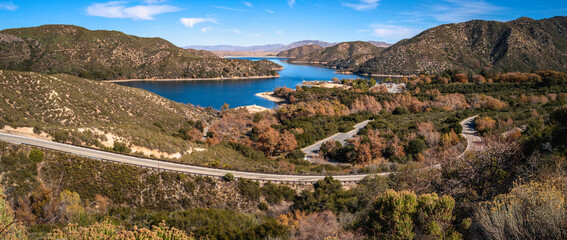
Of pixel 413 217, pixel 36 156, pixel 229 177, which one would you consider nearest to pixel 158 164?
pixel 229 177

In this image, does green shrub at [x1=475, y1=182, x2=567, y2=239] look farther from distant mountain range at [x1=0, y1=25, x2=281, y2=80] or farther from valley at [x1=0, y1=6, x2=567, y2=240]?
distant mountain range at [x1=0, y1=25, x2=281, y2=80]

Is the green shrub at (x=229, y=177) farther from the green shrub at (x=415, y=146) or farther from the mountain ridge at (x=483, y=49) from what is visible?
the mountain ridge at (x=483, y=49)

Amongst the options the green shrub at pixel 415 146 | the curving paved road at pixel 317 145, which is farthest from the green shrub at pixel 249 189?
the green shrub at pixel 415 146

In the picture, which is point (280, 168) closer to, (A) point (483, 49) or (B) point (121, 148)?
(B) point (121, 148)

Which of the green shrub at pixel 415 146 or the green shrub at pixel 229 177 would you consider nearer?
the green shrub at pixel 229 177

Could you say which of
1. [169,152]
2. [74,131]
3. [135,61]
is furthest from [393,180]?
[135,61]

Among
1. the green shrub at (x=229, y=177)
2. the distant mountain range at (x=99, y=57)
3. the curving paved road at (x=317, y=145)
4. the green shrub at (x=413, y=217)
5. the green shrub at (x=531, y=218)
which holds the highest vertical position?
the distant mountain range at (x=99, y=57)
